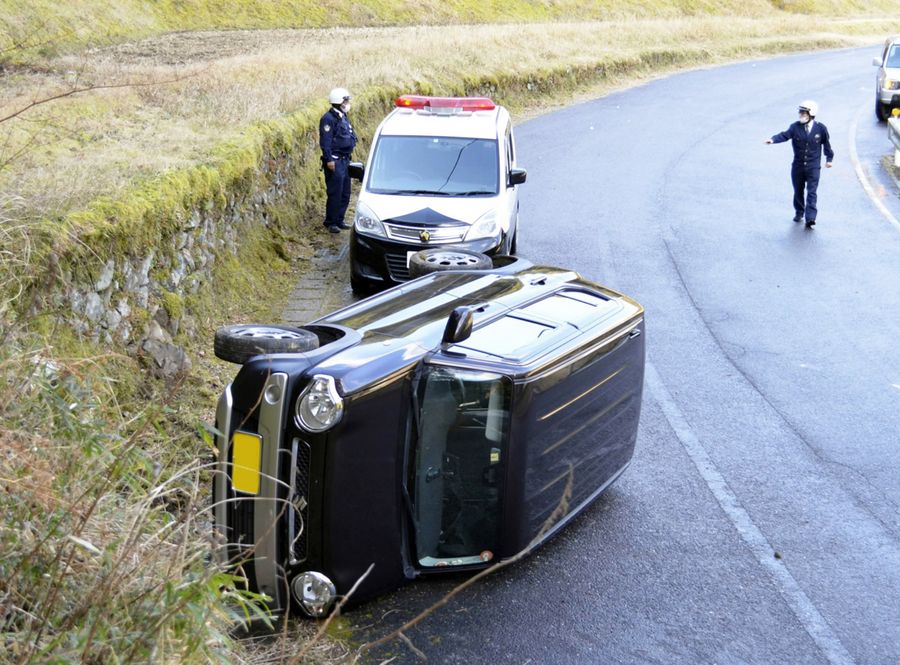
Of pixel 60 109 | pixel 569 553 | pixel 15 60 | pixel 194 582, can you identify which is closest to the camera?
pixel 194 582

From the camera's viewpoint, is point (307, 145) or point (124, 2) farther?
point (124, 2)

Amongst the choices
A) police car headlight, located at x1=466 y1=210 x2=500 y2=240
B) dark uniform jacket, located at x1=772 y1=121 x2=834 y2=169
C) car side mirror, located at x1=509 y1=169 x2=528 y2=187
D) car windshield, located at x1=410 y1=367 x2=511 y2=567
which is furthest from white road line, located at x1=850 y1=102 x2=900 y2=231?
car windshield, located at x1=410 y1=367 x2=511 y2=567

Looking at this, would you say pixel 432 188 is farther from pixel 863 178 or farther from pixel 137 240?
pixel 863 178

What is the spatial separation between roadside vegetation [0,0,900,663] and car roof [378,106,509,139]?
5.91ft

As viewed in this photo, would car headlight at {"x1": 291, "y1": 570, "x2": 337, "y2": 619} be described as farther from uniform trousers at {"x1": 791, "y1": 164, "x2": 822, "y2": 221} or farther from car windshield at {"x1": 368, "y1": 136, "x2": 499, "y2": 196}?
uniform trousers at {"x1": 791, "y1": 164, "x2": 822, "y2": 221}

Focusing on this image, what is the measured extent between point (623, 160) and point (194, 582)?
62.8 ft

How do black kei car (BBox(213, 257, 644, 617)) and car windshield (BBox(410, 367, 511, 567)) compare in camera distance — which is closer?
black kei car (BBox(213, 257, 644, 617))

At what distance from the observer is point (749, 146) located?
23906 millimetres

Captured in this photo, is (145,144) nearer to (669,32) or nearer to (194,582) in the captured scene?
(194,582)

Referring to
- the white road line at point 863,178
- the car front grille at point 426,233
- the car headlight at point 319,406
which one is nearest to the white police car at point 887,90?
the white road line at point 863,178

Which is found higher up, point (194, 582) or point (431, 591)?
point (194, 582)

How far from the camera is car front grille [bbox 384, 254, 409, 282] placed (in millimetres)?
12452

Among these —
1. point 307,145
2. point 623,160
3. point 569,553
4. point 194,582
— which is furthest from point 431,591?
point 623,160

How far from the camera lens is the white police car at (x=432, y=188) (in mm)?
12484
